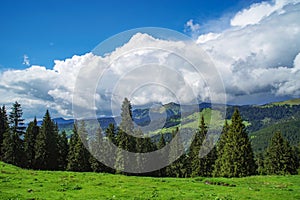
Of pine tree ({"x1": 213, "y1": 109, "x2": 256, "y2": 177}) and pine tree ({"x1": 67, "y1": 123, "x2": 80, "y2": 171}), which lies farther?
pine tree ({"x1": 67, "y1": 123, "x2": 80, "y2": 171})

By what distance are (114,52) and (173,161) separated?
199 ft

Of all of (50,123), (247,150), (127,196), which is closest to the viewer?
(127,196)

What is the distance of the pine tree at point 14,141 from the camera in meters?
64.2

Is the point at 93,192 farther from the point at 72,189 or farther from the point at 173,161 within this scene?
the point at 173,161

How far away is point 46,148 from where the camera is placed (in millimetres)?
69125

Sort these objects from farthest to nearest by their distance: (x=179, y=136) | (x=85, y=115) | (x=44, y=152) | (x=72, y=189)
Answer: (x=179, y=136), (x=44, y=152), (x=85, y=115), (x=72, y=189)

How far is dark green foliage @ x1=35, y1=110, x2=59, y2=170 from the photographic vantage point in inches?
2694

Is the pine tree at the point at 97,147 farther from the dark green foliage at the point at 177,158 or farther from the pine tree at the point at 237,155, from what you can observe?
the pine tree at the point at 237,155

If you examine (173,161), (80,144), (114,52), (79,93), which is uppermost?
(114,52)

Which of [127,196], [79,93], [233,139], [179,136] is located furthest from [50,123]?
[127,196]

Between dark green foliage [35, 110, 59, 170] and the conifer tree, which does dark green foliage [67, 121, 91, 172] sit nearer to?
the conifer tree

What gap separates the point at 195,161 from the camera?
248 ft

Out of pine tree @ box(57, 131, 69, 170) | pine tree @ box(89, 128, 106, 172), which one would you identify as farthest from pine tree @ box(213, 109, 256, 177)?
pine tree @ box(57, 131, 69, 170)

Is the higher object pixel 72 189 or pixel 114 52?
pixel 114 52
